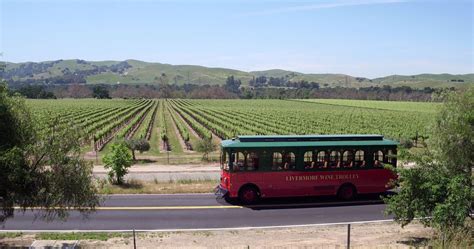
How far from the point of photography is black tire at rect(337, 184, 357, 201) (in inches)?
859

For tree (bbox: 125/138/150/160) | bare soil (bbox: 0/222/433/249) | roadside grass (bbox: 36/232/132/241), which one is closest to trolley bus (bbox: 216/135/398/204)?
bare soil (bbox: 0/222/433/249)

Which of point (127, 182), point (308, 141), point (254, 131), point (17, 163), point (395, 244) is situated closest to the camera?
point (17, 163)

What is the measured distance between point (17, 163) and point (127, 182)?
1405 centimetres

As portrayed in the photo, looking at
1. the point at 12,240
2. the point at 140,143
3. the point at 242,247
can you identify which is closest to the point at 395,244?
the point at 242,247

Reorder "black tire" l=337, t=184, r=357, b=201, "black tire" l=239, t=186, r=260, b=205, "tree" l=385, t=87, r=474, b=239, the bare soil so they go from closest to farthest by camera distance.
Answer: "tree" l=385, t=87, r=474, b=239
the bare soil
"black tire" l=239, t=186, r=260, b=205
"black tire" l=337, t=184, r=357, b=201

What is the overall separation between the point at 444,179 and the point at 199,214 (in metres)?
10.0

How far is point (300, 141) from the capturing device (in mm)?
21125

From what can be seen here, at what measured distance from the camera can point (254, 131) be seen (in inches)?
2237

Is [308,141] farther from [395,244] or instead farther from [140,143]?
[140,143]

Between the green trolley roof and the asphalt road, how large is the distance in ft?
9.47

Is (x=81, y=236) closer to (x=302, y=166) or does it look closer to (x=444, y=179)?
(x=302, y=166)

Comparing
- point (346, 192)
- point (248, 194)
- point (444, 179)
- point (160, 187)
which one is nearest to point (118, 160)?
point (160, 187)

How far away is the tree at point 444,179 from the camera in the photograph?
13.5 meters

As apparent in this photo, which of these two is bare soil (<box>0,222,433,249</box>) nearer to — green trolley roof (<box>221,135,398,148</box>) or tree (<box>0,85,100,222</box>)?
tree (<box>0,85,100,222</box>)
